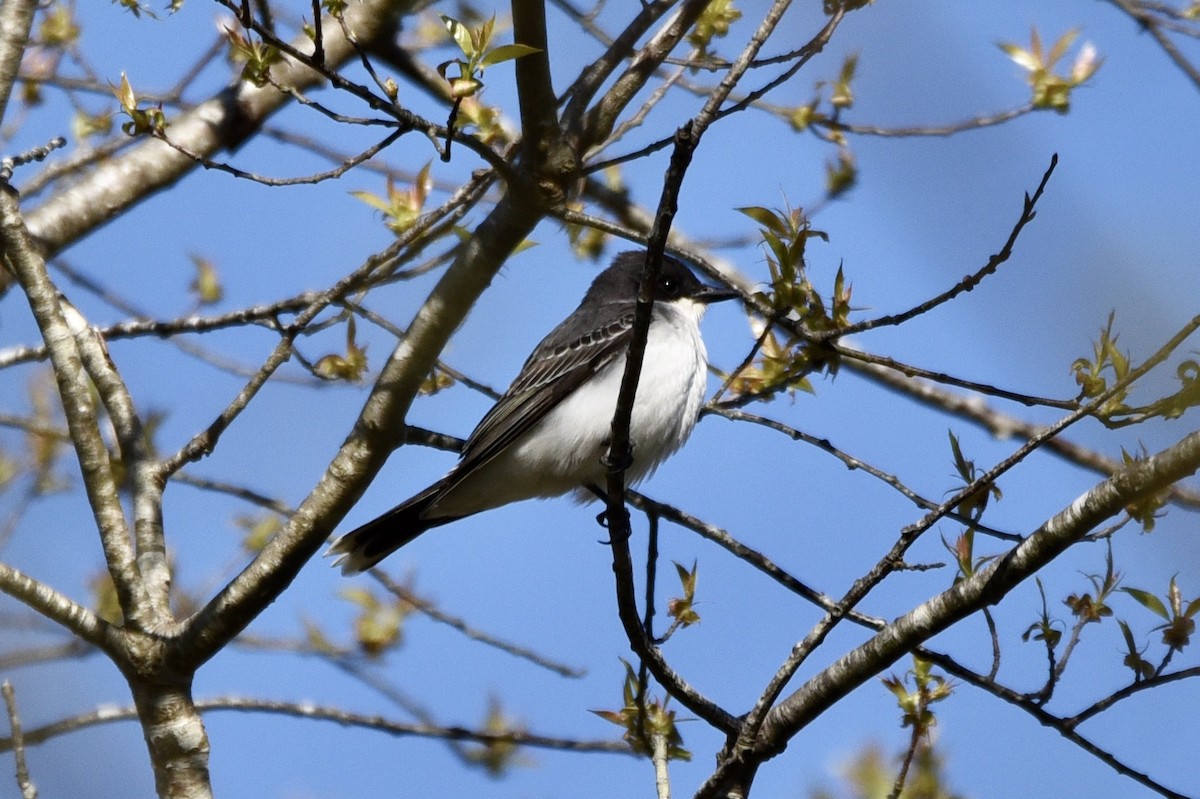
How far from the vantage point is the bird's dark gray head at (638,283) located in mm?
6391

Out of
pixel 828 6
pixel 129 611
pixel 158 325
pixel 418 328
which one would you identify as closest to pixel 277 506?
pixel 158 325

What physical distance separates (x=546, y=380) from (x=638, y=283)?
70 cm

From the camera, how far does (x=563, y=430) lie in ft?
18.5

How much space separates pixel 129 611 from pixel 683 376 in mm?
2524

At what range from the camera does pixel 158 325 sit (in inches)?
205

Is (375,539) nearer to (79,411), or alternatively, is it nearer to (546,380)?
(546,380)

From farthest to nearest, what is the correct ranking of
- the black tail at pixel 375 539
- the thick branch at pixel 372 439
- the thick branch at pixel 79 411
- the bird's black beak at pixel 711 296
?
the bird's black beak at pixel 711 296, the black tail at pixel 375 539, the thick branch at pixel 79 411, the thick branch at pixel 372 439

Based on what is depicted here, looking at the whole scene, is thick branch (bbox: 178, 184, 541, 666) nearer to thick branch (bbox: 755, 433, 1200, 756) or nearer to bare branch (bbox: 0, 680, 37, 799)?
bare branch (bbox: 0, 680, 37, 799)

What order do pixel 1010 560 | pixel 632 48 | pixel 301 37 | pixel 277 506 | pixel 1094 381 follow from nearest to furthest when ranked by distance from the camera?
pixel 1010 560, pixel 1094 381, pixel 632 48, pixel 277 506, pixel 301 37

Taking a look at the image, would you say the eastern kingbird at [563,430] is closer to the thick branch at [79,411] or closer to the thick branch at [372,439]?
the thick branch at [372,439]

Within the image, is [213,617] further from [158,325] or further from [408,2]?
[408,2]

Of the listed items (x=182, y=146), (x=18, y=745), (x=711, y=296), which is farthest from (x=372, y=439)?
(x=711, y=296)

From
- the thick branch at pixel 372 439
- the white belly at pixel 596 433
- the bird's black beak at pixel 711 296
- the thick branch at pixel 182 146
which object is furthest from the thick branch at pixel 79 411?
the bird's black beak at pixel 711 296

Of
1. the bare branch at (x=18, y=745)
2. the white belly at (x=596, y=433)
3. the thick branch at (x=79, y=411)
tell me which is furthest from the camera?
the white belly at (x=596, y=433)
